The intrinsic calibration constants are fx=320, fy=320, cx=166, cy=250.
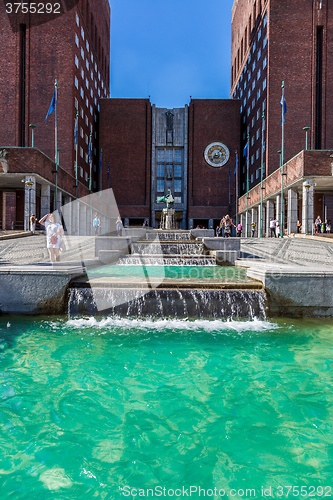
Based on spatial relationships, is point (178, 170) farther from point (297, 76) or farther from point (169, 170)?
point (297, 76)

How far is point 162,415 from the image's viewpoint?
10.3 feet

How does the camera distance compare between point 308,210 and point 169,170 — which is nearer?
point 308,210

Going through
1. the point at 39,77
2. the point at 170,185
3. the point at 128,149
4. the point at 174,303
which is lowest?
the point at 174,303

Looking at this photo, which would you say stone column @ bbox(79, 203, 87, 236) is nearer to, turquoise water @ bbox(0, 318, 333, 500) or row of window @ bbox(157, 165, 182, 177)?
row of window @ bbox(157, 165, 182, 177)

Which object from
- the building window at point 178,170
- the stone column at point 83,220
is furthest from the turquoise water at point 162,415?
the building window at point 178,170

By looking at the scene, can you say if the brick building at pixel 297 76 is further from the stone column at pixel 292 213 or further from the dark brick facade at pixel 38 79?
the dark brick facade at pixel 38 79

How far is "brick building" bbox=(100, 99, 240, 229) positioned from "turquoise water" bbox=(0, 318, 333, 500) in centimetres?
4343

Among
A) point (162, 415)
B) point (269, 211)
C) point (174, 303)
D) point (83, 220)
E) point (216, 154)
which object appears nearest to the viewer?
point (162, 415)

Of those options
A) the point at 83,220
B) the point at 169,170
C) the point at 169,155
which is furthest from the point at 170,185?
the point at 83,220

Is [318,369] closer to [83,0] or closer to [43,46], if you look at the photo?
[43,46]

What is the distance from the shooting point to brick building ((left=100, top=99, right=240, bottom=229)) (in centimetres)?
4772

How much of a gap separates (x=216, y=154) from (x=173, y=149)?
6.62 m

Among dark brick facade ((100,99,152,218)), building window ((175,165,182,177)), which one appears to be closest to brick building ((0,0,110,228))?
dark brick facade ((100,99,152,218))

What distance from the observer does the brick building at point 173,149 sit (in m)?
47.7
